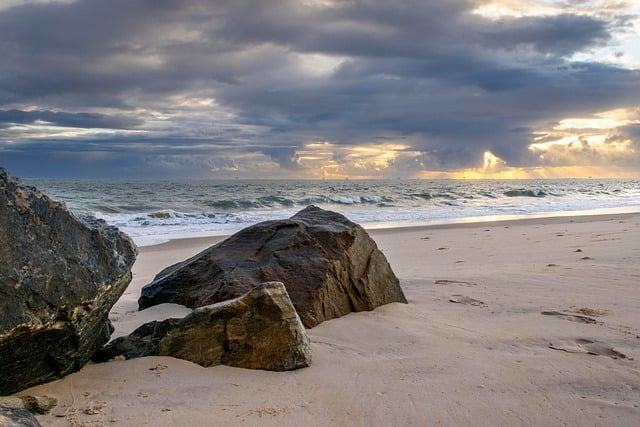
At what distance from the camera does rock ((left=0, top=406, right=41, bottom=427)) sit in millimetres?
2268

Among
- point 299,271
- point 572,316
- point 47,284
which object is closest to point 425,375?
point 299,271

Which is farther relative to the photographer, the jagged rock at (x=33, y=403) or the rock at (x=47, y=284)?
Answer: the rock at (x=47, y=284)

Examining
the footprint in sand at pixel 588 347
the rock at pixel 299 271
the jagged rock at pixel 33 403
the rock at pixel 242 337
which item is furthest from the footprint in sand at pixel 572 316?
the jagged rock at pixel 33 403

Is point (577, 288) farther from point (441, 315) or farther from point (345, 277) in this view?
point (345, 277)

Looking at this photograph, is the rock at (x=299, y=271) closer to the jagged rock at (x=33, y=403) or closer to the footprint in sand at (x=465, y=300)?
the footprint in sand at (x=465, y=300)

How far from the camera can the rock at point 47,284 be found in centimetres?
284

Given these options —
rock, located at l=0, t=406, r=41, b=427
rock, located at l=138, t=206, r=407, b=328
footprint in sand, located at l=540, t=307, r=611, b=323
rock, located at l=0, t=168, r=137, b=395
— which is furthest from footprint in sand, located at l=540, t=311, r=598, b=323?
rock, located at l=0, t=406, r=41, b=427

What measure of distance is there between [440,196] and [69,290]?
41559mm

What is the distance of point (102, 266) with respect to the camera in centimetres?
332

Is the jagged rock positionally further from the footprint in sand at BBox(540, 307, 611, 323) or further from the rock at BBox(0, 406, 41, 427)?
the footprint in sand at BBox(540, 307, 611, 323)

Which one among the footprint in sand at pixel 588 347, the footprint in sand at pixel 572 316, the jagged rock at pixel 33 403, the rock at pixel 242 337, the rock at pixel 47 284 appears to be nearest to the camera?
the jagged rock at pixel 33 403

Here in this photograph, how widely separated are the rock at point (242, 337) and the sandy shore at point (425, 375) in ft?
0.30

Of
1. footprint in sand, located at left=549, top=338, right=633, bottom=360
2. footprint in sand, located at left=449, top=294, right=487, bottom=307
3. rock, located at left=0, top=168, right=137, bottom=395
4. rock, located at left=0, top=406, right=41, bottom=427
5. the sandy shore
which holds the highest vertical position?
rock, located at left=0, top=168, right=137, bottom=395

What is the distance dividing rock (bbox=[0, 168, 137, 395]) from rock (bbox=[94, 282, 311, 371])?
0.50 m
